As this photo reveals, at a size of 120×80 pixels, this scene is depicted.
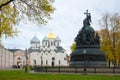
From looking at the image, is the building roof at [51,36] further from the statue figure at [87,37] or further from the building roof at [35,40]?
the statue figure at [87,37]

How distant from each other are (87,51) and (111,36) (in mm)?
24474

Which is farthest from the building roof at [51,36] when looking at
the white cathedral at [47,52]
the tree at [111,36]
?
the tree at [111,36]

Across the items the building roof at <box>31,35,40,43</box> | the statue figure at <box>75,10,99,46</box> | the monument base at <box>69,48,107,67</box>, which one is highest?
the building roof at <box>31,35,40,43</box>

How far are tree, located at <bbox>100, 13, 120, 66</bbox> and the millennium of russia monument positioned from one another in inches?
805

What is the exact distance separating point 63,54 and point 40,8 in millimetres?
140578

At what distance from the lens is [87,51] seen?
142 feet

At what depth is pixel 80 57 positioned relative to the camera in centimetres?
4312

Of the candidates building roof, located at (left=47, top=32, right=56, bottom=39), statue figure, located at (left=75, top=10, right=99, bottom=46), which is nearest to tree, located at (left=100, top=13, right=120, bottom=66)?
statue figure, located at (left=75, top=10, right=99, bottom=46)

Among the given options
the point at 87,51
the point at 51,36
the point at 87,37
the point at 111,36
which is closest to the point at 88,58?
the point at 87,51

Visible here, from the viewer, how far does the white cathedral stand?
538ft

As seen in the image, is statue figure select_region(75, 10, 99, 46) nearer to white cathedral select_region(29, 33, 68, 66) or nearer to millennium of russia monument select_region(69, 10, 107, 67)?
millennium of russia monument select_region(69, 10, 107, 67)

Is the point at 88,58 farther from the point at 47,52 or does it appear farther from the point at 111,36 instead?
Result: the point at 47,52

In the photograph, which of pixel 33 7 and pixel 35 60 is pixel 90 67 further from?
pixel 35 60

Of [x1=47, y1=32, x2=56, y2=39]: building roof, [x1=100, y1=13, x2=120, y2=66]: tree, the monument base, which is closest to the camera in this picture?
the monument base
